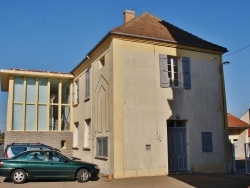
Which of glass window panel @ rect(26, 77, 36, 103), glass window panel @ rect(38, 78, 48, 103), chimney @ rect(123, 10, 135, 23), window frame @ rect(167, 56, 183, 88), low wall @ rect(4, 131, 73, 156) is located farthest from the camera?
glass window panel @ rect(38, 78, 48, 103)

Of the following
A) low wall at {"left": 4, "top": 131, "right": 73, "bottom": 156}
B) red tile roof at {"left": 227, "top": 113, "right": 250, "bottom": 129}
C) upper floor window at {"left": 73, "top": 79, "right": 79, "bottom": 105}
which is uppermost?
upper floor window at {"left": 73, "top": 79, "right": 79, "bottom": 105}

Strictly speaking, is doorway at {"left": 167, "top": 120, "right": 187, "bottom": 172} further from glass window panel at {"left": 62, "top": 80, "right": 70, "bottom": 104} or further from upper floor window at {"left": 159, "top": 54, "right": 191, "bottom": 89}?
glass window panel at {"left": 62, "top": 80, "right": 70, "bottom": 104}

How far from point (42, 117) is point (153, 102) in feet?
30.4

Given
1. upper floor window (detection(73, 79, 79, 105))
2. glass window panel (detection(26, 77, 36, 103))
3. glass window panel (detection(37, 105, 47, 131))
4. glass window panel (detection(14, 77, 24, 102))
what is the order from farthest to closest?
upper floor window (detection(73, 79, 79, 105))
glass window panel (detection(37, 105, 47, 131))
glass window panel (detection(26, 77, 36, 103))
glass window panel (detection(14, 77, 24, 102))

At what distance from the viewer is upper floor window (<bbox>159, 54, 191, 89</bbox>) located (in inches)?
635

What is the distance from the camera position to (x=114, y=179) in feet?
44.9

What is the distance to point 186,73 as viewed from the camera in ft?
54.8

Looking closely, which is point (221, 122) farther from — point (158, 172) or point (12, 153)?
point (12, 153)

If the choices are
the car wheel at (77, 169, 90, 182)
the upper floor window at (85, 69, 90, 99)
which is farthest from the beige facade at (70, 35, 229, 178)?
the car wheel at (77, 169, 90, 182)

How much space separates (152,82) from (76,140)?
27.2ft

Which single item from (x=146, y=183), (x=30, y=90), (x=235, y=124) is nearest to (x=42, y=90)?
(x=30, y=90)

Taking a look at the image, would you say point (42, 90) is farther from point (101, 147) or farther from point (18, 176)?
point (18, 176)

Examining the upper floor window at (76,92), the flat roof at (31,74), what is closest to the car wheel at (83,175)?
the upper floor window at (76,92)

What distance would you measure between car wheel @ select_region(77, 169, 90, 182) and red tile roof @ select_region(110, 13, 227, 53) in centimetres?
662
